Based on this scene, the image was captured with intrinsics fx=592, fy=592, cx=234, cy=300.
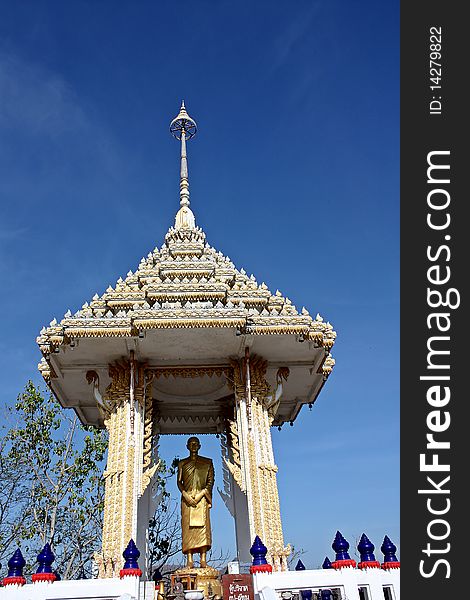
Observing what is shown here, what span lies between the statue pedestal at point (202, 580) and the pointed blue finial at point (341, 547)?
2929mm

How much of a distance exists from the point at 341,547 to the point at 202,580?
11.4ft

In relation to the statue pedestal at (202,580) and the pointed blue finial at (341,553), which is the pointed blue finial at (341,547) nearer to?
the pointed blue finial at (341,553)

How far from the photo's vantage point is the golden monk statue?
11.1 m

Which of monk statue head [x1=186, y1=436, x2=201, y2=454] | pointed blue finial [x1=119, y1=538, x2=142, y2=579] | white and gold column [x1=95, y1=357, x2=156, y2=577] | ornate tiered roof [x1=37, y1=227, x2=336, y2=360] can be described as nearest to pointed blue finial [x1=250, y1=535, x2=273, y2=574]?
pointed blue finial [x1=119, y1=538, x2=142, y2=579]

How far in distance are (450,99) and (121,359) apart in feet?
22.7

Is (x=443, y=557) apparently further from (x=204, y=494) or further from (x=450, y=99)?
(x=204, y=494)

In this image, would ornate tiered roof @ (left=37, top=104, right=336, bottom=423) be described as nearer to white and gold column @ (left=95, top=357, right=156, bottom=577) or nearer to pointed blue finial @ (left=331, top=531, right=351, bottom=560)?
white and gold column @ (left=95, top=357, right=156, bottom=577)

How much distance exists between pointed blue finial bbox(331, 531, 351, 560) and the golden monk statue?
412 centimetres

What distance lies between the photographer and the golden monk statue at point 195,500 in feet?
36.4

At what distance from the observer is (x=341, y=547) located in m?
7.27

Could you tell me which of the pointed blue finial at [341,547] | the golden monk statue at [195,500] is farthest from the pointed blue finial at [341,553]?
the golden monk statue at [195,500]

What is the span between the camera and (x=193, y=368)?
11234 millimetres

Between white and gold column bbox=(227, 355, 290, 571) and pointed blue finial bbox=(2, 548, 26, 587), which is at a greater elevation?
white and gold column bbox=(227, 355, 290, 571)

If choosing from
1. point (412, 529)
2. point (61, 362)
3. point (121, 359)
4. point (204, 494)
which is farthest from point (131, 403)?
point (412, 529)
